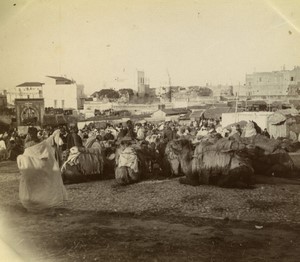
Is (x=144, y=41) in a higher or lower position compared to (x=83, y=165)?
Answer: higher

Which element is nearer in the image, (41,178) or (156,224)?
(156,224)

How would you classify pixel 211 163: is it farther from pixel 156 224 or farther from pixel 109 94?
pixel 109 94

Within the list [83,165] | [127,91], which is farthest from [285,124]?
[83,165]

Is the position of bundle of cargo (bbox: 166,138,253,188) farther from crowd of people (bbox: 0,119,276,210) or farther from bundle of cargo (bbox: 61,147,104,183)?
bundle of cargo (bbox: 61,147,104,183)

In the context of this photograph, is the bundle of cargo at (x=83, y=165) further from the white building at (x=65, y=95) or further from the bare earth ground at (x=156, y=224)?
the white building at (x=65, y=95)

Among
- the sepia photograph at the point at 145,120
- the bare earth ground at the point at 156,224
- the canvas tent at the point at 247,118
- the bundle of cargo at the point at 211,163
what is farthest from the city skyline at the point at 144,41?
the bare earth ground at the point at 156,224

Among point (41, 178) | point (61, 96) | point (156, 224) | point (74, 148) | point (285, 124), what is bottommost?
point (156, 224)

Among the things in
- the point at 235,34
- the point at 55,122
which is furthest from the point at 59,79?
the point at 235,34
